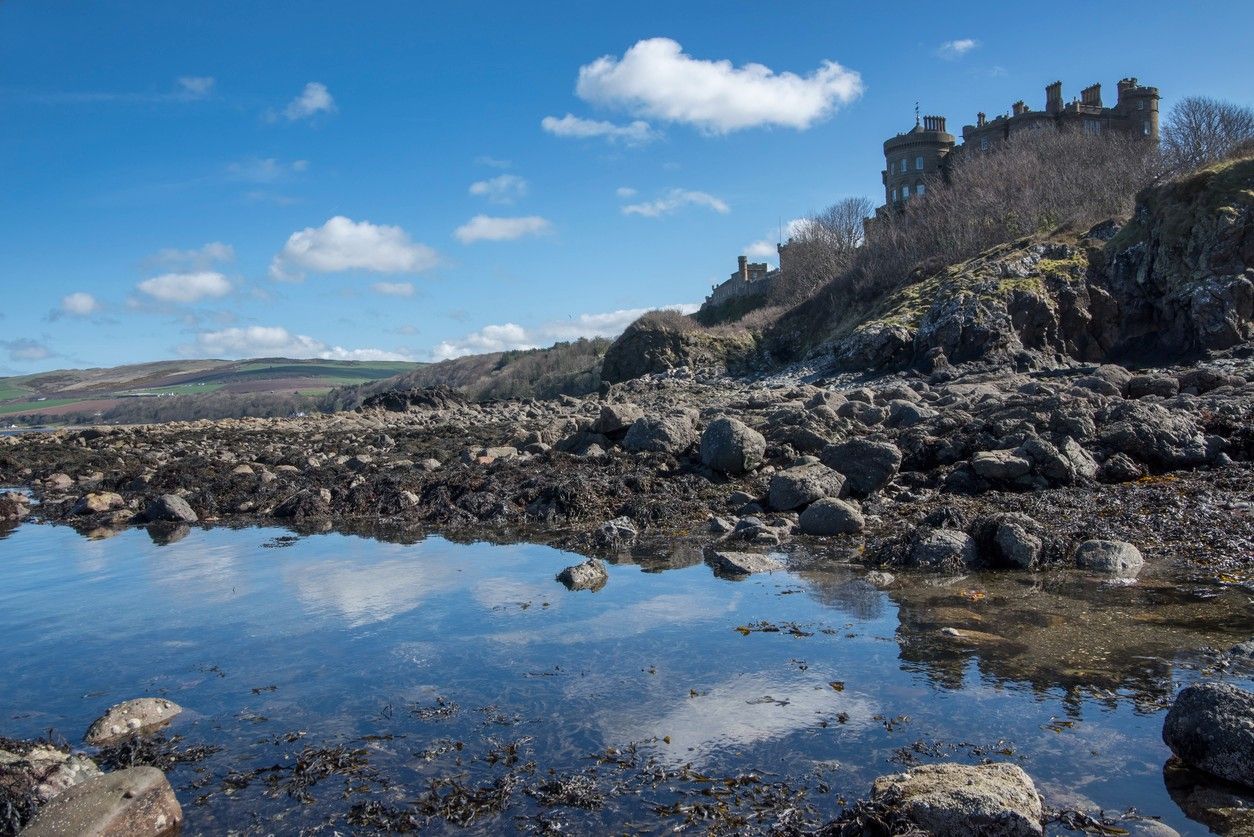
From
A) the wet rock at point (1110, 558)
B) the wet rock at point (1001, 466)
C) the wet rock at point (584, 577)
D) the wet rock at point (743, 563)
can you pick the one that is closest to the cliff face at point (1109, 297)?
the wet rock at point (1001, 466)

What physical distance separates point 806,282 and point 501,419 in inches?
1332

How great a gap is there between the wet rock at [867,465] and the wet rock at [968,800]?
7.32m

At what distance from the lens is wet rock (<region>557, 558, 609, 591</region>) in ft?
26.2

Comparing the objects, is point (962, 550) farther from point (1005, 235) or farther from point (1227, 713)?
point (1005, 235)

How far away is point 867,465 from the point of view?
36.0ft

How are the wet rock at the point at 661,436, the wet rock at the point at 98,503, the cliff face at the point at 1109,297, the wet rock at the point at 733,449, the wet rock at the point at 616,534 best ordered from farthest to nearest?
1. the cliff face at the point at 1109,297
2. the wet rock at the point at 98,503
3. the wet rock at the point at 661,436
4. the wet rock at the point at 733,449
5. the wet rock at the point at 616,534

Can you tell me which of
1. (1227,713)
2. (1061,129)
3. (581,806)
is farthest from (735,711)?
(1061,129)

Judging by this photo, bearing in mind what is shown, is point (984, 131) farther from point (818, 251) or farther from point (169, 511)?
point (169, 511)

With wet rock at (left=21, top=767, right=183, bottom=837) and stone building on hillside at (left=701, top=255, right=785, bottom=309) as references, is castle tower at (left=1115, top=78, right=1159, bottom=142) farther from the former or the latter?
wet rock at (left=21, top=767, right=183, bottom=837)

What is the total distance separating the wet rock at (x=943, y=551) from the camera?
782 centimetres

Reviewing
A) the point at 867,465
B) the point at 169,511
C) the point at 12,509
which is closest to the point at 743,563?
A: the point at 867,465

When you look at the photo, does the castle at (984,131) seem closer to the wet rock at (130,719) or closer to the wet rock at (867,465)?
the wet rock at (867,465)

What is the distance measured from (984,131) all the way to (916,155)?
561 centimetres

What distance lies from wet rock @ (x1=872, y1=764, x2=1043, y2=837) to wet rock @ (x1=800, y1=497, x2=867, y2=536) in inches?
231
